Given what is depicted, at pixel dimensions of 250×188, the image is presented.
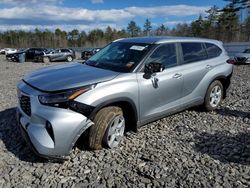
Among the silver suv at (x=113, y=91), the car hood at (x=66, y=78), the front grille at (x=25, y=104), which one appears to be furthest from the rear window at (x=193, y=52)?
the front grille at (x=25, y=104)

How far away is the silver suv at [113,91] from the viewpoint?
3.60 m

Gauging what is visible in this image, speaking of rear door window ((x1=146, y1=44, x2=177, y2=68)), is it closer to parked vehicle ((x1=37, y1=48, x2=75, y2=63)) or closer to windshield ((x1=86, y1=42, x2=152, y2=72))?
windshield ((x1=86, y1=42, x2=152, y2=72))

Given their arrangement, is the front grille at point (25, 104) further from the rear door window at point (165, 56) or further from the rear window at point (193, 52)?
the rear window at point (193, 52)

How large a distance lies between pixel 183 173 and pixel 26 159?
2.20m

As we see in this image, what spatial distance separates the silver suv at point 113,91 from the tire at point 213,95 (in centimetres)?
3

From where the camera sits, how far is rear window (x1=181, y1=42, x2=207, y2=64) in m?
5.35

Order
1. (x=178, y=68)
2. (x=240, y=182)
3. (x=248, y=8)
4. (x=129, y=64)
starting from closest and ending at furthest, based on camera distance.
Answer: (x=240, y=182), (x=129, y=64), (x=178, y=68), (x=248, y=8)

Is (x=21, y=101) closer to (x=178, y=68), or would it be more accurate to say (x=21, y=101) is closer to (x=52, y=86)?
(x=52, y=86)

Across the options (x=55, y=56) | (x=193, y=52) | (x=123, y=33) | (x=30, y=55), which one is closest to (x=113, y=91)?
(x=193, y=52)

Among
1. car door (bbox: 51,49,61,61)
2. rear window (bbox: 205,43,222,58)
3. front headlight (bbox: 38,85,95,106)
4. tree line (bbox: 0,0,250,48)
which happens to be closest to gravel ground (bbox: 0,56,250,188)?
front headlight (bbox: 38,85,95,106)

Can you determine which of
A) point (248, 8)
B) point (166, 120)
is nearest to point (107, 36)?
point (248, 8)

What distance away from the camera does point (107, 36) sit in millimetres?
78562

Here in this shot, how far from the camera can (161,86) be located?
4.68 meters

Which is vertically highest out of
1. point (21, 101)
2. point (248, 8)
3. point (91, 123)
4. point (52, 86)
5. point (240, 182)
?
point (248, 8)
